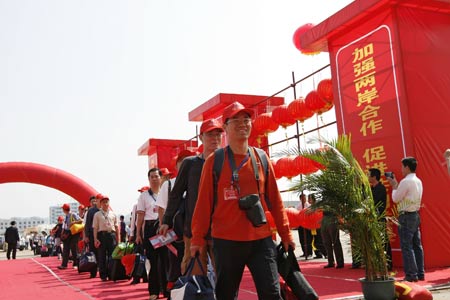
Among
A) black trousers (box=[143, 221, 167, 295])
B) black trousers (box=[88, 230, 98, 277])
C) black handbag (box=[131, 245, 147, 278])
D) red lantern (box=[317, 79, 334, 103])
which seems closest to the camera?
black trousers (box=[143, 221, 167, 295])

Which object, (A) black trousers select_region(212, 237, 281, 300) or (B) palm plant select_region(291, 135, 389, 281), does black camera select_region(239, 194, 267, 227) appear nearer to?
(A) black trousers select_region(212, 237, 281, 300)

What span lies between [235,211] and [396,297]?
2530 millimetres

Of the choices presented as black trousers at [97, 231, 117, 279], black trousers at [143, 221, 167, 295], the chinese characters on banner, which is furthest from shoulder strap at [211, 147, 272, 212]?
black trousers at [97, 231, 117, 279]

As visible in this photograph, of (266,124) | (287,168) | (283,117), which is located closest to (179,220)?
(287,168)

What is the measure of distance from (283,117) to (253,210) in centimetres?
778

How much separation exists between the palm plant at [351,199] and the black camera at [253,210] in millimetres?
2153

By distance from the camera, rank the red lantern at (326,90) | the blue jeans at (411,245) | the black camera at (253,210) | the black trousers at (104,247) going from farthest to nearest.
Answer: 1. the red lantern at (326,90)
2. the black trousers at (104,247)
3. the blue jeans at (411,245)
4. the black camera at (253,210)

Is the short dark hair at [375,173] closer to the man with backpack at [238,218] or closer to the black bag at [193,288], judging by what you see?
the man with backpack at [238,218]

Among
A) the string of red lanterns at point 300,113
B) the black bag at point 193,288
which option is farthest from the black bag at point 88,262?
→ the black bag at point 193,288

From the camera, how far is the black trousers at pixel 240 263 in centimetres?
287

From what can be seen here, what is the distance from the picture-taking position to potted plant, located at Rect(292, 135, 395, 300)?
15.3 ft

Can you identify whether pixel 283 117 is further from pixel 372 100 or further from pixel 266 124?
pixel 372 100

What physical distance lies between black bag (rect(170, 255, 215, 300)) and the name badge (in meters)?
0.44

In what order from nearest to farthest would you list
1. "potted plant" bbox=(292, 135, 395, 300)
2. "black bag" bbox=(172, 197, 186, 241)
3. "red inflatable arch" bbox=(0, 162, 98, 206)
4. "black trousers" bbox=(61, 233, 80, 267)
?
"black bag" bbox=(172, 197, 186, 241), "potted plant" bbox=(292, 135, 395, 300), "black trousers" bbox=(61, 233, 80, 267), "red inflatable arch" bbox=(0, 162, 98, 206)
